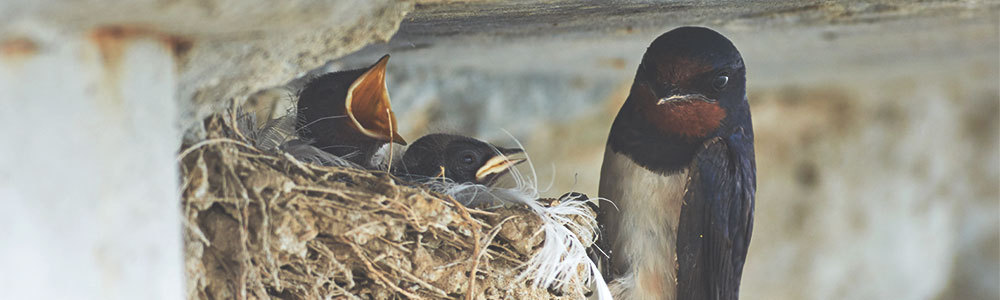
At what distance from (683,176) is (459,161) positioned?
0.51 metres

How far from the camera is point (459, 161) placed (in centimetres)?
241

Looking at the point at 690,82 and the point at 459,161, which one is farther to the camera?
the point at 459,161

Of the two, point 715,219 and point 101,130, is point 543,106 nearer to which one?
point 715,219

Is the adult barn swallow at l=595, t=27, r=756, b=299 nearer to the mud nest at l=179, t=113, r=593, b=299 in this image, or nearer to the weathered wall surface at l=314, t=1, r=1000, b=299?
the mud nest at l=179, t=113, r=593, b=299

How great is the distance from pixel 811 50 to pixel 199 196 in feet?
7.42

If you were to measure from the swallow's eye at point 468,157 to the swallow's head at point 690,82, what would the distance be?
40 centimetres

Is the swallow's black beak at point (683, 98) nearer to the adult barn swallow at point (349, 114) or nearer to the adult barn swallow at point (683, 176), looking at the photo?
the adult barn swallow at point (683, 176)

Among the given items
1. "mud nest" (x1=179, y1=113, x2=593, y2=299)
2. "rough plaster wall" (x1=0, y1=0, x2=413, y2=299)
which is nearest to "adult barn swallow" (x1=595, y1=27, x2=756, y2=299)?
"mud nest" (x1=179, y1=113, x2=593, y2=299)

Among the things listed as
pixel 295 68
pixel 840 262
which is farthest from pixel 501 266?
pixel 840 262

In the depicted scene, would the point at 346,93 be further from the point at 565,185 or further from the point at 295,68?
the point at 565,185

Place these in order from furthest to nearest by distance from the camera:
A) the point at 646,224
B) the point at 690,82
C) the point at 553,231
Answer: the point at 646,224 → the point at 690,82 → the point at 553,231

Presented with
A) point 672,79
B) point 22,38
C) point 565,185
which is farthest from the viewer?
point 565,185

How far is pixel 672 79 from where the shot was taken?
2242mm

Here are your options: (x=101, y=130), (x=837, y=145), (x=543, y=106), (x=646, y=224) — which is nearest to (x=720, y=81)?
(x=646, y=224)
